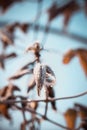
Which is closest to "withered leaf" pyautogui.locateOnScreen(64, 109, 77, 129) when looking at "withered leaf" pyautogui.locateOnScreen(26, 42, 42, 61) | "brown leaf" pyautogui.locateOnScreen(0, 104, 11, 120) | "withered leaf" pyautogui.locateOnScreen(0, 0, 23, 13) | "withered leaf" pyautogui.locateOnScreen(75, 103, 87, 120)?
"withered leaf" pyautogui.locateOnScreen(75, 103, 87, 120)

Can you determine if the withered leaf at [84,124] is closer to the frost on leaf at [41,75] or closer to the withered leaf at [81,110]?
the withered leaf at [81,110]

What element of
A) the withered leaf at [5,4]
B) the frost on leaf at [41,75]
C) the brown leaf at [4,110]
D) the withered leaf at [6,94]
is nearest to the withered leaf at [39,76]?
the frost on leaf at [41,75]

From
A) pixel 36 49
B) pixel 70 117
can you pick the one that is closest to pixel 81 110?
pixel 70 117

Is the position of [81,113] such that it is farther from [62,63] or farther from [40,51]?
[40,51]

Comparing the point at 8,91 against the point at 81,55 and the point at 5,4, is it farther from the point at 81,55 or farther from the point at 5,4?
the point at 5,4

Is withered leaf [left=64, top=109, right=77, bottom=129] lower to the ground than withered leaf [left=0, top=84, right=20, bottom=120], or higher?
lower

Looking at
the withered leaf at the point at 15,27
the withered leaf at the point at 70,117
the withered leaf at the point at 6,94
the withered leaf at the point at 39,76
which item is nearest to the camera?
the withered leaf at the point at 39,76

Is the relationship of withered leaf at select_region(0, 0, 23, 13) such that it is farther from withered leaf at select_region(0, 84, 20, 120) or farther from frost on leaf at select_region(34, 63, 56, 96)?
frost on leaf at select_region(34, 63, 56, 96)

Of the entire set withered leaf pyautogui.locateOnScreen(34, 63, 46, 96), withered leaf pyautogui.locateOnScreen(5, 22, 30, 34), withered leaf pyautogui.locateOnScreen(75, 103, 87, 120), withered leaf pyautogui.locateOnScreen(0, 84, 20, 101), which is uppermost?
withered leaf pyautogui.locateOnScreen(5, 22, 30, 34)

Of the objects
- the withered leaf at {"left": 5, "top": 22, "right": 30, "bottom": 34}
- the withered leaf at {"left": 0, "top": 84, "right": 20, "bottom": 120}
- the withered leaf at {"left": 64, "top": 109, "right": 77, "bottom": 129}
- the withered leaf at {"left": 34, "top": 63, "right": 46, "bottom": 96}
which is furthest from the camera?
the withered leaf at {"left": 5, "top": 22, "right": 30, "bottom": 34}
